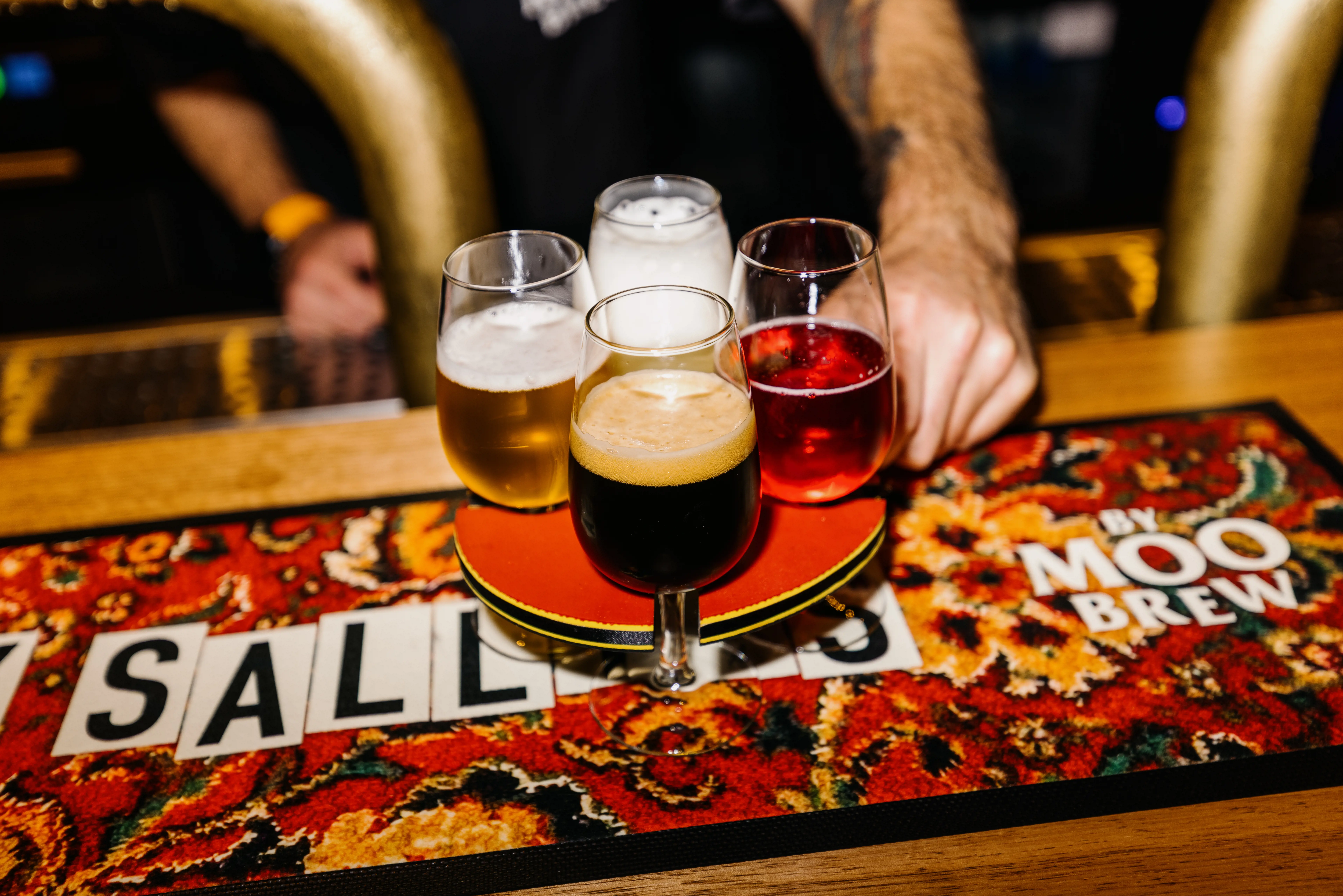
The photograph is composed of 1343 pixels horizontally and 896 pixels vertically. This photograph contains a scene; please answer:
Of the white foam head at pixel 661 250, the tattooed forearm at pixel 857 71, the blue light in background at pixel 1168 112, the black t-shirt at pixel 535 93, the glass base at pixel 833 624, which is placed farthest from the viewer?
the blue light in background at pixel 1168 112

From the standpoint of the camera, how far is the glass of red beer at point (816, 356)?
0.90 metres

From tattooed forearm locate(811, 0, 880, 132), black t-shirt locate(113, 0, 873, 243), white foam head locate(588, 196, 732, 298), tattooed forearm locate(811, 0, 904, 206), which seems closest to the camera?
white foam head locate(588, 196, 732, 298)

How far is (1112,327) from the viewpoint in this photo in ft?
5.09

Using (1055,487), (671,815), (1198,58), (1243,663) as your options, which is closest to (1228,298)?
(1198,58)

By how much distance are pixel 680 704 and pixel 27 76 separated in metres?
3.87

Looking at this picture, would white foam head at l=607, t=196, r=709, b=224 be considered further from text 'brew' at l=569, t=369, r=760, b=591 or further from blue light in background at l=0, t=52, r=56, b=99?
blue light in background at l=0, t=52, r=56, b=99

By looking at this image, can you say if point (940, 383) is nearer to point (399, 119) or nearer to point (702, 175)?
point (399, 119)

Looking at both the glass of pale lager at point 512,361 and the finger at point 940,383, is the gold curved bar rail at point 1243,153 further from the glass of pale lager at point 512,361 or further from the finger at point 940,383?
the glass of pale lager at point 512,361

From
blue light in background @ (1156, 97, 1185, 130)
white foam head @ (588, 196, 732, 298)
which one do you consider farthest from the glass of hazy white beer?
blue light in background @ (1156, 97, 1185, 130)

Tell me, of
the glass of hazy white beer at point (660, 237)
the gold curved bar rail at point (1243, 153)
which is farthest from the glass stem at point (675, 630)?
the gold curved bar rail at point (1243, 153)

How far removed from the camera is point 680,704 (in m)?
0.90

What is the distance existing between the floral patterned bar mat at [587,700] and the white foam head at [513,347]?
260 millimetres

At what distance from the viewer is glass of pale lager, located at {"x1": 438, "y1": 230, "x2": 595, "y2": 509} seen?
0.90m

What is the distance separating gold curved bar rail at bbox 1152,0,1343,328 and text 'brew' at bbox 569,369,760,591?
3.07 ft
